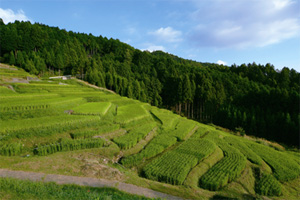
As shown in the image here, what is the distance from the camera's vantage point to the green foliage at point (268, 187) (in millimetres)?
12320

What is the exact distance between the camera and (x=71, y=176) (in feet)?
29.4

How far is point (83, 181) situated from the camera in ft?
28.2

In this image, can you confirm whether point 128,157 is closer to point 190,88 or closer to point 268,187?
point 268,187

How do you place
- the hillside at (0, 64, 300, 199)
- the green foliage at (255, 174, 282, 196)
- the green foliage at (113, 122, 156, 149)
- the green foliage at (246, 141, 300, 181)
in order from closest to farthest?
the hillside at (0, 64, 300, 199)
the green foliage at (255, 174, 282, 196)
the green foliage at (113, 122, 156, 149)
the green foliage at (246, 141, 300, 181)

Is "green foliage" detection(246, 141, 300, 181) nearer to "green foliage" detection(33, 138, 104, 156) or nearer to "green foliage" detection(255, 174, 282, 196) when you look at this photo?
"green foliage" detection(255, 174, 282, 196)

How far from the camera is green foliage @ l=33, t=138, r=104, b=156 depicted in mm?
11391

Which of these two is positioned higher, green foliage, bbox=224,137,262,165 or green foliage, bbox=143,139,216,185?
green foliage, bbox=143,139,216,185

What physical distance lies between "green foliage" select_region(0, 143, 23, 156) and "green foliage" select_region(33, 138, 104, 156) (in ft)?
3.16

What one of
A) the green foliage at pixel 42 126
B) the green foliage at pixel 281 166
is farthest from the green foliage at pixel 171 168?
the green foliage at pixel 281 166

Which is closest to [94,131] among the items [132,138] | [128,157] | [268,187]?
[132,138]

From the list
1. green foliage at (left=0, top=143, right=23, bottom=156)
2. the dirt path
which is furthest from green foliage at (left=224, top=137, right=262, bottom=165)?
green foliage at (left=0, top=143, right=23, bottom=156)

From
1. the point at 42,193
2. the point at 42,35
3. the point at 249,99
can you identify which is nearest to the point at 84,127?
the point at 42,193

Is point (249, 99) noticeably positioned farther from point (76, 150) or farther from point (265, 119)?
point (76, 150)

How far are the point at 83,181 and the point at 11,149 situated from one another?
20.2 feet
